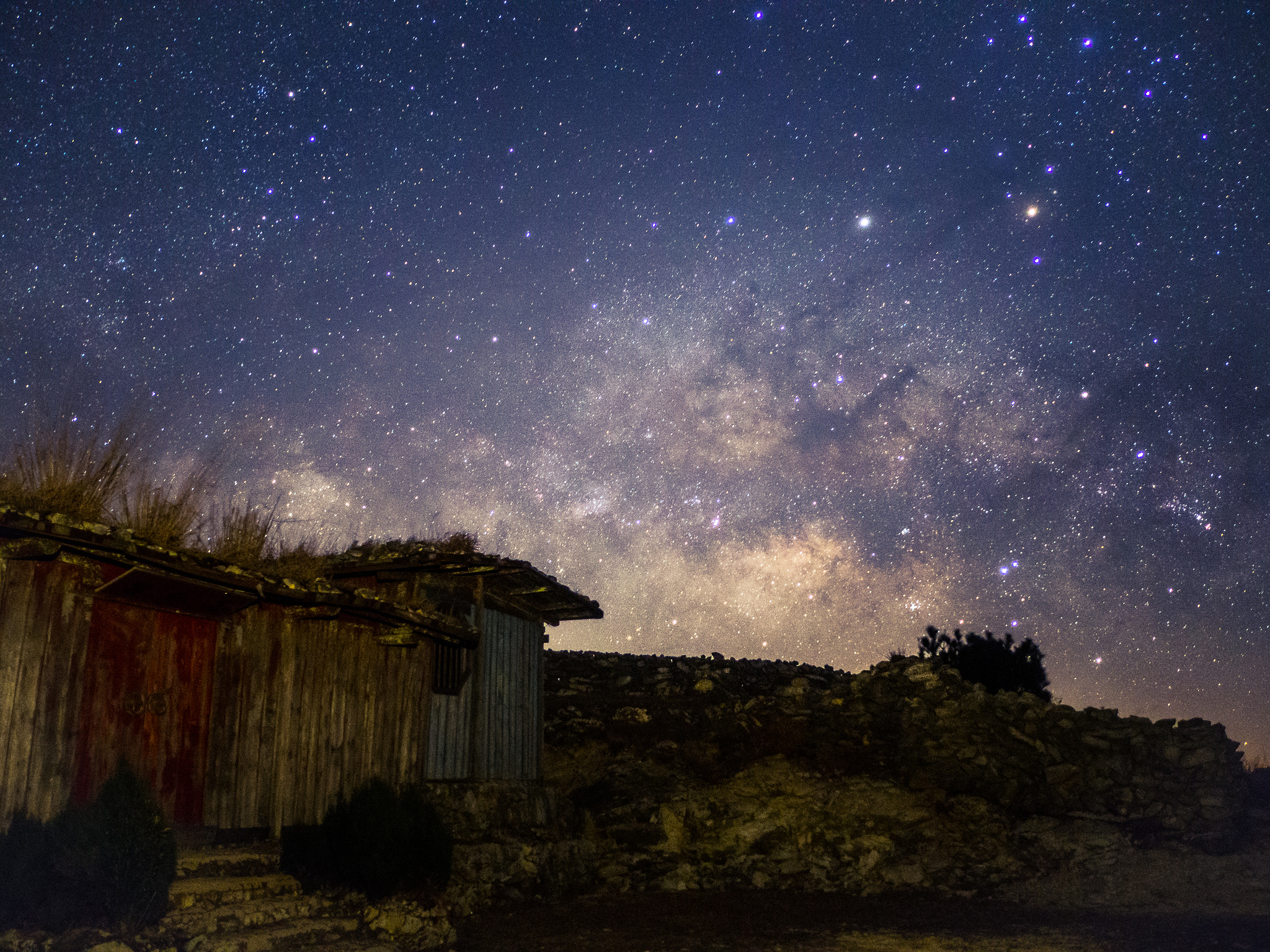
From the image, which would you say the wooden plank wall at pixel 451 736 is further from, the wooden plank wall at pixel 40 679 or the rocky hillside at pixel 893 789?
the wooden plank wall at pixel 40 679

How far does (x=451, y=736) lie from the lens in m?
12.3

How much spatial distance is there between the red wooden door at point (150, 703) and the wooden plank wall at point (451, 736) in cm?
325

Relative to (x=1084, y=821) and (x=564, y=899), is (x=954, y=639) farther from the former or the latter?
(x=564, y=899)

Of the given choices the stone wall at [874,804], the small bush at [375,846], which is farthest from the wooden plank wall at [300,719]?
the stone wall at [874,804]

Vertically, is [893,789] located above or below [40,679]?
below

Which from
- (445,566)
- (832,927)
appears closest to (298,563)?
(445,566)

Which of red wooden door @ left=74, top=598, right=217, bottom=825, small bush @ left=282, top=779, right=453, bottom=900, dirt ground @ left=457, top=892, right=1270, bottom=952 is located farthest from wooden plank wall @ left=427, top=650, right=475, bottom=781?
red wooden door @ left=74, top=598, right=217, bottom=825

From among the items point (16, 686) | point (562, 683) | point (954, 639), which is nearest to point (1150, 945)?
point (16, 686)

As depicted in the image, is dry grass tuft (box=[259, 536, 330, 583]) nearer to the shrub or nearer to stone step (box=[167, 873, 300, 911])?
stone step (box=[167, 873, 300, 911])

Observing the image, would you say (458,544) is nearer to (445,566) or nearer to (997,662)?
(445,566)

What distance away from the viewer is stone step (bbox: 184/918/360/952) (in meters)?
7.07

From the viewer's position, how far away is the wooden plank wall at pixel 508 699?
13125 millimetres

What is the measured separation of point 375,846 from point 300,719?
5.81ft

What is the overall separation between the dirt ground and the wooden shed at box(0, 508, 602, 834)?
241 cm
